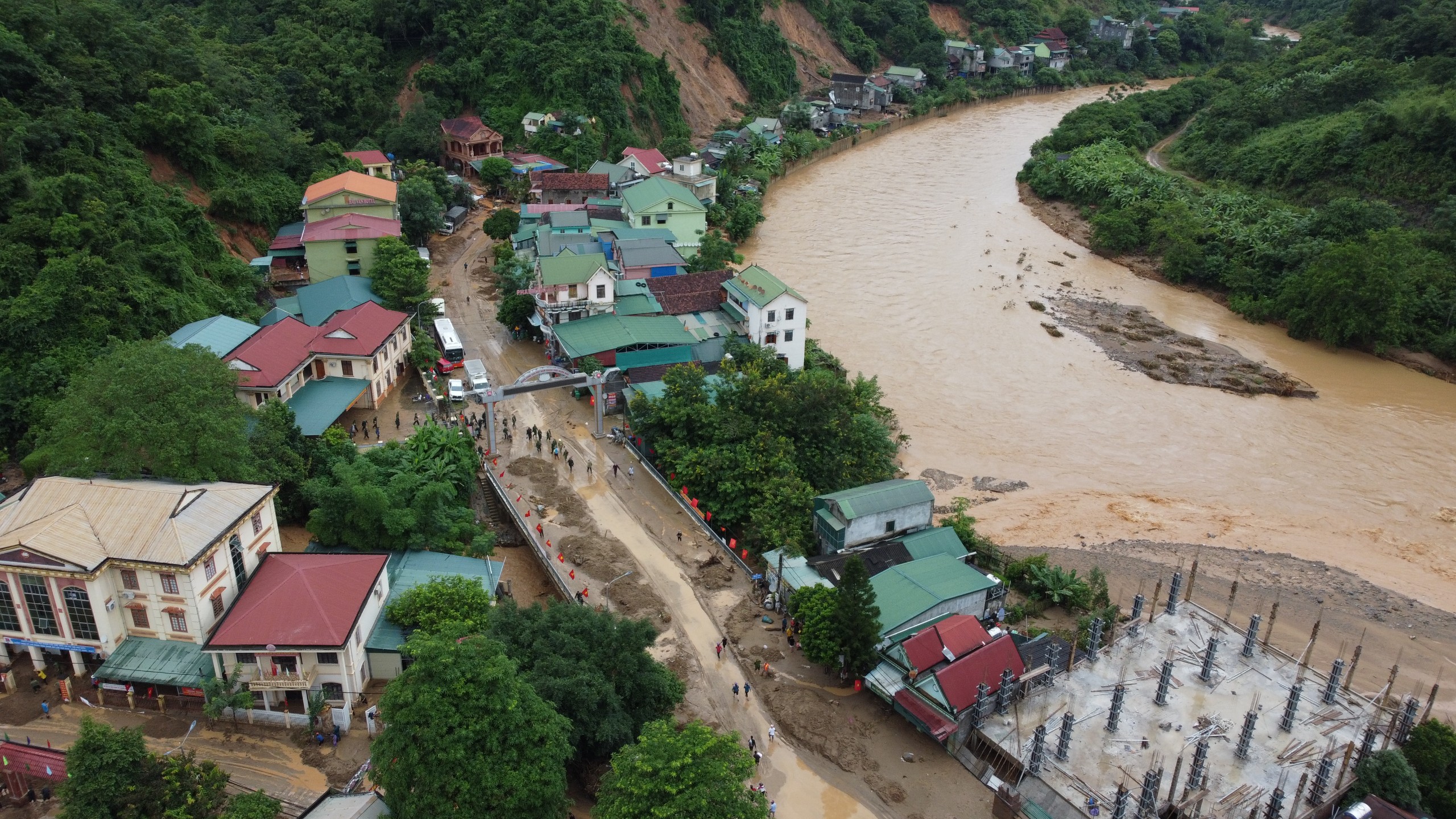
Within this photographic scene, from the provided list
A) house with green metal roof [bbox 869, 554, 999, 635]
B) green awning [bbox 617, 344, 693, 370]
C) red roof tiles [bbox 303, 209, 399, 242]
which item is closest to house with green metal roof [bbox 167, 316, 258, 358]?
red roof tiles [bbox 303, 209, 399, 242]

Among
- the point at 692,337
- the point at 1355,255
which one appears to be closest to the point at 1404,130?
the point at 1355,255

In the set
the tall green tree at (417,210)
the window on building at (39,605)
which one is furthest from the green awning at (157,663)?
the tall green tree at (417,210)

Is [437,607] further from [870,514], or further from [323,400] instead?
[323,400]

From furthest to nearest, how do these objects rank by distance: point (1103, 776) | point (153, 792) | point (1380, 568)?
point (1380, 568) < point (1103, 776) < point (153, 792)

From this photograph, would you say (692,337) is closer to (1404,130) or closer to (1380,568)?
(1380,568)

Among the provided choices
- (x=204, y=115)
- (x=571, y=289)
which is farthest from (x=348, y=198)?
(x=571, y=289)

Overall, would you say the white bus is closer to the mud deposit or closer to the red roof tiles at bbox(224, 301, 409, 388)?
the red roof tiles at bbox(224, 301, 409, 388)
